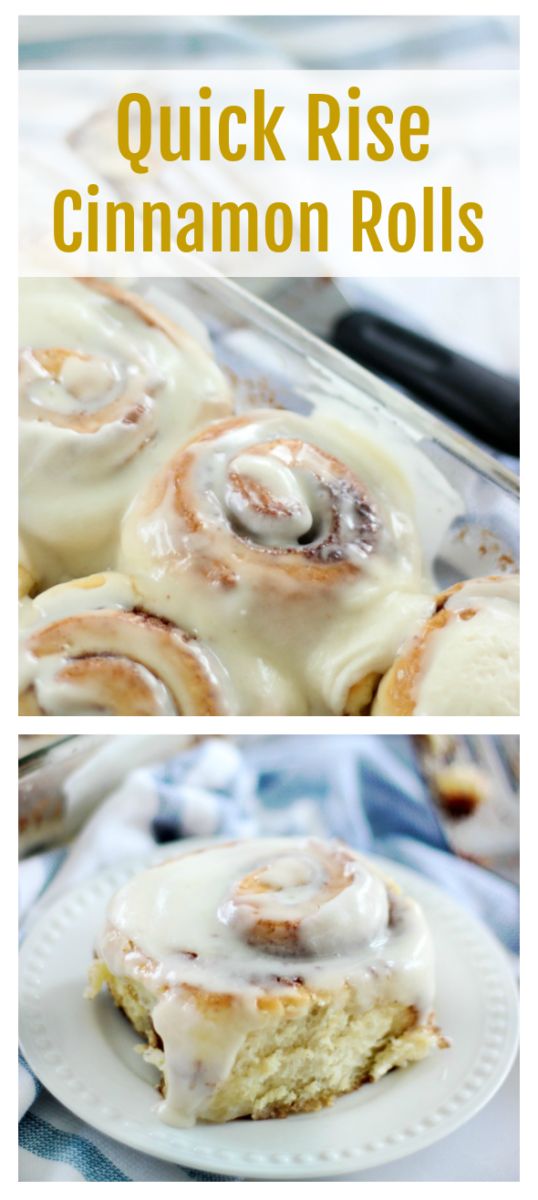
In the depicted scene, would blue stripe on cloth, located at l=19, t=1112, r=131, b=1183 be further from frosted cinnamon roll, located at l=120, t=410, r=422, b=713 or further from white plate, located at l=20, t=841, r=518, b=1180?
frosted cinnamon roll, located at l=120, t=410, r=422, b=713

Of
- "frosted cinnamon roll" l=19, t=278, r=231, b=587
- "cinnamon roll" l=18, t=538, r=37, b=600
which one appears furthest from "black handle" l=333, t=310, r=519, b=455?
"cinnamon roll" l=18, t=538, r=37, b=600

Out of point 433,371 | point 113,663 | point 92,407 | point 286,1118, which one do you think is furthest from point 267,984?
point 433,371

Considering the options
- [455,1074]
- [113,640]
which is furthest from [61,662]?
[455,1074]

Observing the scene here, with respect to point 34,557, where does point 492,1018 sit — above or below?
below

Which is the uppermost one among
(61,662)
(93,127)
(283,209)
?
(93,127)

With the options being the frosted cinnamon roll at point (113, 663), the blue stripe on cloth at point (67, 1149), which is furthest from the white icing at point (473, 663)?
the blue stripe on cloth at point (67, 1149)

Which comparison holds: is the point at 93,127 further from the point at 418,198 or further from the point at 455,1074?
→ the point at 455,1074
